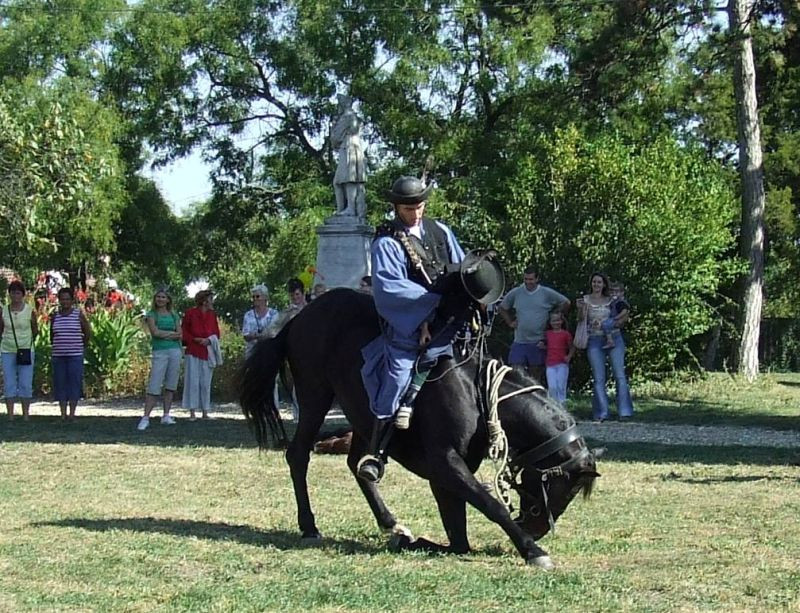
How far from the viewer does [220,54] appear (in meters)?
37.0

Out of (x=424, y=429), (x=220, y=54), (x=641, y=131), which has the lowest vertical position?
(x=424, y=429)

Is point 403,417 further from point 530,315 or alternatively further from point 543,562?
point 530,315

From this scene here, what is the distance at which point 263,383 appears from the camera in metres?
8.59

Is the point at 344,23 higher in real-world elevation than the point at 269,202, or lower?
higher

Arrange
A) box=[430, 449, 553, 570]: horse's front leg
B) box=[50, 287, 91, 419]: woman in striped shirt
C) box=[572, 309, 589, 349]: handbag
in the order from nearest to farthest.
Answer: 1. box=[430, 449, 553, 570]: horse's front leg
2. box=[572, 309, 589, 349]: handbag
3. box=[50, 287, 91, 419]: woman in striped shirt

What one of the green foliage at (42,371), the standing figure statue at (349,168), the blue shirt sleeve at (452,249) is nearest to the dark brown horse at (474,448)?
the blue shirt sleeve at (452,249)

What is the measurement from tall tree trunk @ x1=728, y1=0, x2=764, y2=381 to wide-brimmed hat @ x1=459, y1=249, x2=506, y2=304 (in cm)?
1903

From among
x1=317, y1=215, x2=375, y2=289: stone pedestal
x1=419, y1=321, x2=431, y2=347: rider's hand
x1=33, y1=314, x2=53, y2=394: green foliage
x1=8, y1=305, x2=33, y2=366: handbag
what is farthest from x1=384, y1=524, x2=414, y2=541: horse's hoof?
x1=33, y1=314, x2=53, y2=394: green foliage

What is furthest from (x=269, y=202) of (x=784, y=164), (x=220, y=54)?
(x=784, y=164)

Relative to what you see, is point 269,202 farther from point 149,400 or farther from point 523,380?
point 523,380

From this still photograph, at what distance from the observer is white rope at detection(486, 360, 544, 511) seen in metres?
7.17

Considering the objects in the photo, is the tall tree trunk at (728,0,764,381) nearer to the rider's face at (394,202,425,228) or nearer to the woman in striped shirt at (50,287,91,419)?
the woman in striped shirt at (50,287,91,419)

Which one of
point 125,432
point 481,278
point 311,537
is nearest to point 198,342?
point 125,432

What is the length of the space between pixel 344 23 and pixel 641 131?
9.34 m
